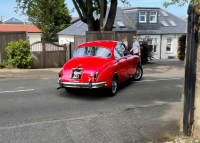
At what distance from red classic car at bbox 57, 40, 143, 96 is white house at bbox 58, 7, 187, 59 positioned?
88.4 feet

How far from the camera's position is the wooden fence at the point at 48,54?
16.2 m

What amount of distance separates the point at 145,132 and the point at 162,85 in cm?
520

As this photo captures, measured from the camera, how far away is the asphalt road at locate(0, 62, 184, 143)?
529 cm

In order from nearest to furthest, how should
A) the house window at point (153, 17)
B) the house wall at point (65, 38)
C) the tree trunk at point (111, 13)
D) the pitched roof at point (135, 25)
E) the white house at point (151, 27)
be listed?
the tree trunk at point (111, 13)
the pitched roof at point (135, 25)
the white house at point (151, 27)
the house window at point (153, 17)
the house wall at point (65, 38)

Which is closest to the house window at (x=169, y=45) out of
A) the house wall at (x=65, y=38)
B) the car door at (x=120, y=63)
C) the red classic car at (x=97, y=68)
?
the house wall at (x=65, y=38)

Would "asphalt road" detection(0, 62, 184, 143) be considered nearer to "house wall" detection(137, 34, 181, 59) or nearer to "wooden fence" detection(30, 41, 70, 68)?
"wooden fence" detection(30, 41, 70, 68)

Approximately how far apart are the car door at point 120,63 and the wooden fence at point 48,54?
7.60 metres

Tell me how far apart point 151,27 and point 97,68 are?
104ft

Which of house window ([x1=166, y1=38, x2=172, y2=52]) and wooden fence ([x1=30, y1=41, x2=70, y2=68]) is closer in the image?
wooden fence ([x1=30, y1=41, x2=70, y2=68])

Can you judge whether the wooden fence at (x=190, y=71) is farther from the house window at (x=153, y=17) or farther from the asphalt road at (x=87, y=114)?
the house window at (x=153, y=17)

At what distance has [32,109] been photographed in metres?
7.09

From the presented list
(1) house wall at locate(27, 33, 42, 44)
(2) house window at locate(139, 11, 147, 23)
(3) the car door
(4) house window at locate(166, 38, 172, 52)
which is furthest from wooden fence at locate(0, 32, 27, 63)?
(4) house window at locate(166, 38, 172, 52)

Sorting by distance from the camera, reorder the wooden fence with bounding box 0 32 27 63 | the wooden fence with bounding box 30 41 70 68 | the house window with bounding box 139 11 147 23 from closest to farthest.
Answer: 1. the wooden fence with bounding box 0 32 27 63
2. the wooden fence with bounding box 30 41 70 68
3. the house window with bounding box 139 11 147 23

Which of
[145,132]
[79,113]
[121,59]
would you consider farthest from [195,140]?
[121,59]
